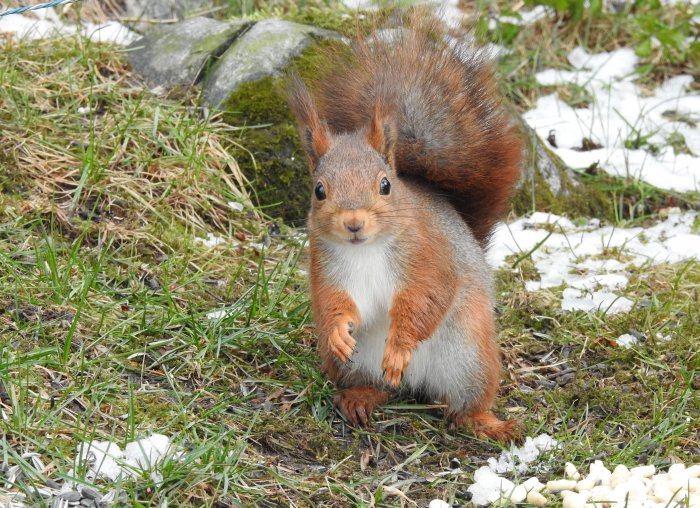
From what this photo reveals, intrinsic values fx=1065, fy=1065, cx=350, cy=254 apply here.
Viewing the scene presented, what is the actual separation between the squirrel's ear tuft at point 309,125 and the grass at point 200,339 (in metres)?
0.53

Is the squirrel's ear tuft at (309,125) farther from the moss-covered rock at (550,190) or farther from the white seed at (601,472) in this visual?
the moss-covered rock at (550,190)

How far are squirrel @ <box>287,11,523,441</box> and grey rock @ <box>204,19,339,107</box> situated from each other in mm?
1001

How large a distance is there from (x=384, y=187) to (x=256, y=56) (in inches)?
63.5

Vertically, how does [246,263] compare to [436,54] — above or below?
below

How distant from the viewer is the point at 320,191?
2.32 meters

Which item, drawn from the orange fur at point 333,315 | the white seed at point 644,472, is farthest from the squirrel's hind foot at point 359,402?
the white seed at point 644,472

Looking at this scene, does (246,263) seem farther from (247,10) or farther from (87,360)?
(247,10)

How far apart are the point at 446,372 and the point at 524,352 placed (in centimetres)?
55

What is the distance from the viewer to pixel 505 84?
4.55 meters

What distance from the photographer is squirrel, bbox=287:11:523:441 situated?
234 cm

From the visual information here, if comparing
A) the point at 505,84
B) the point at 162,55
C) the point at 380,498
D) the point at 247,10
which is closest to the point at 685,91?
the point at 505,84

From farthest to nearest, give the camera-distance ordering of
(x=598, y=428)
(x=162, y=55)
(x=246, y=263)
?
(x=162, y=55), (x=246, y=263), (x=598, y=428)

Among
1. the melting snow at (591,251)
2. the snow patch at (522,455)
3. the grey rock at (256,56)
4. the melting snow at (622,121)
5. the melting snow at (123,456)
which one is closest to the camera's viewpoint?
the melting snow at (123,456)

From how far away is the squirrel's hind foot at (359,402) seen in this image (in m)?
2.51
